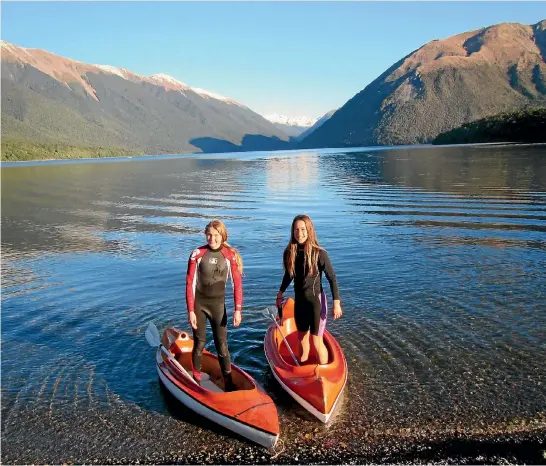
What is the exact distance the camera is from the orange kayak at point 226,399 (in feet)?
22.8

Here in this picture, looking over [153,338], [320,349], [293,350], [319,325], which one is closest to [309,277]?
[319,325]

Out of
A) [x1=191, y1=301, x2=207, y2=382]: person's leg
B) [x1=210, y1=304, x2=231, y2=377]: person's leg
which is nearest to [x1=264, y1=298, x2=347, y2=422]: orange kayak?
[x1=210, y1=304, x2=231, y2=377]: person's leg

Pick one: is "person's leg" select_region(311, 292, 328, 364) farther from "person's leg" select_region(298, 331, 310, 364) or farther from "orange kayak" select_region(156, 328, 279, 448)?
"orange kayak" select_region(156, 328, 279, 448)

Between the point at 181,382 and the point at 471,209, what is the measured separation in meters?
23.3

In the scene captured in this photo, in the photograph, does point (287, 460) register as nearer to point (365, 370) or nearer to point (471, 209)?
point (365, 370)

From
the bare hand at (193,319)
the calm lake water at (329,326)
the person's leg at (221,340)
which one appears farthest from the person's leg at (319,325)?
the bare hand at (193,319)

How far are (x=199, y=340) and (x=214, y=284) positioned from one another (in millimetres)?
1050

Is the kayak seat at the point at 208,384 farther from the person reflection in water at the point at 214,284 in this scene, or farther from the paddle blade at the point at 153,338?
the paddle blade at the point at 153,338

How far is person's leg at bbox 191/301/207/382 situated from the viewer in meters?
8.01

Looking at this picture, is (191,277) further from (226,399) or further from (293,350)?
Answer: (293,350)

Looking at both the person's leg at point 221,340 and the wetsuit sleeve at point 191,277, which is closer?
the wetsuit sleeve at point 191,277

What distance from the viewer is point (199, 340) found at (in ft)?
26.7

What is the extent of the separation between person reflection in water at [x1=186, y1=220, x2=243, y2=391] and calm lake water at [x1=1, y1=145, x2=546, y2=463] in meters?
1.40

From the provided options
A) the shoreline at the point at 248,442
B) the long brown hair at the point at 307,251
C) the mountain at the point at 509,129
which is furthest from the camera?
the mountain at the point at 509,129
